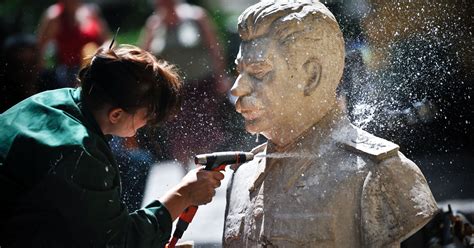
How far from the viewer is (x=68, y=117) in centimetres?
234

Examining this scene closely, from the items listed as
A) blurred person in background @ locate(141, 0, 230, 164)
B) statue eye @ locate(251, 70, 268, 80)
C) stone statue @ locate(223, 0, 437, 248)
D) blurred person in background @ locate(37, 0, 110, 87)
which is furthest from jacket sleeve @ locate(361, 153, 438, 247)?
blurred person in background @ locate(37, 0, 110, 87)

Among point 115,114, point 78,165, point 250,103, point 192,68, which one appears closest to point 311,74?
point 250,103

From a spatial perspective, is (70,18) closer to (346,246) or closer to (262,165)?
(262,165)

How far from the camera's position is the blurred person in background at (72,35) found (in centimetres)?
423

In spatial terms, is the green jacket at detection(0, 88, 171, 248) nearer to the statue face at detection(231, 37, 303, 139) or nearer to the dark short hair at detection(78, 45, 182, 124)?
the dark short hair at detection(78, 45, 182, 124)

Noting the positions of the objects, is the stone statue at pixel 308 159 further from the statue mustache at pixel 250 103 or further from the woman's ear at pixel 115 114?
the woman's ear at pixel 115 114

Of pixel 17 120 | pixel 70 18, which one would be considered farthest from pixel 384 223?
pixel 70 18

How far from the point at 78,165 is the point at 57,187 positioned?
0.09 metres

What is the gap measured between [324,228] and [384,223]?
0.18 metres

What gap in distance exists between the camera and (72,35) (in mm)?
4234

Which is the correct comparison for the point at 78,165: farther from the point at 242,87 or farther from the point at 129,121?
the point at 242,87

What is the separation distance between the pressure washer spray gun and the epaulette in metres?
A: 0.32

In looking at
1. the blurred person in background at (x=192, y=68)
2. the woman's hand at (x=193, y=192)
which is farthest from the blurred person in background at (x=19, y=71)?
the woman's hand at (x=193, y=192)

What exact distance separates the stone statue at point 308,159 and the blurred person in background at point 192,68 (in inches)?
55.1
